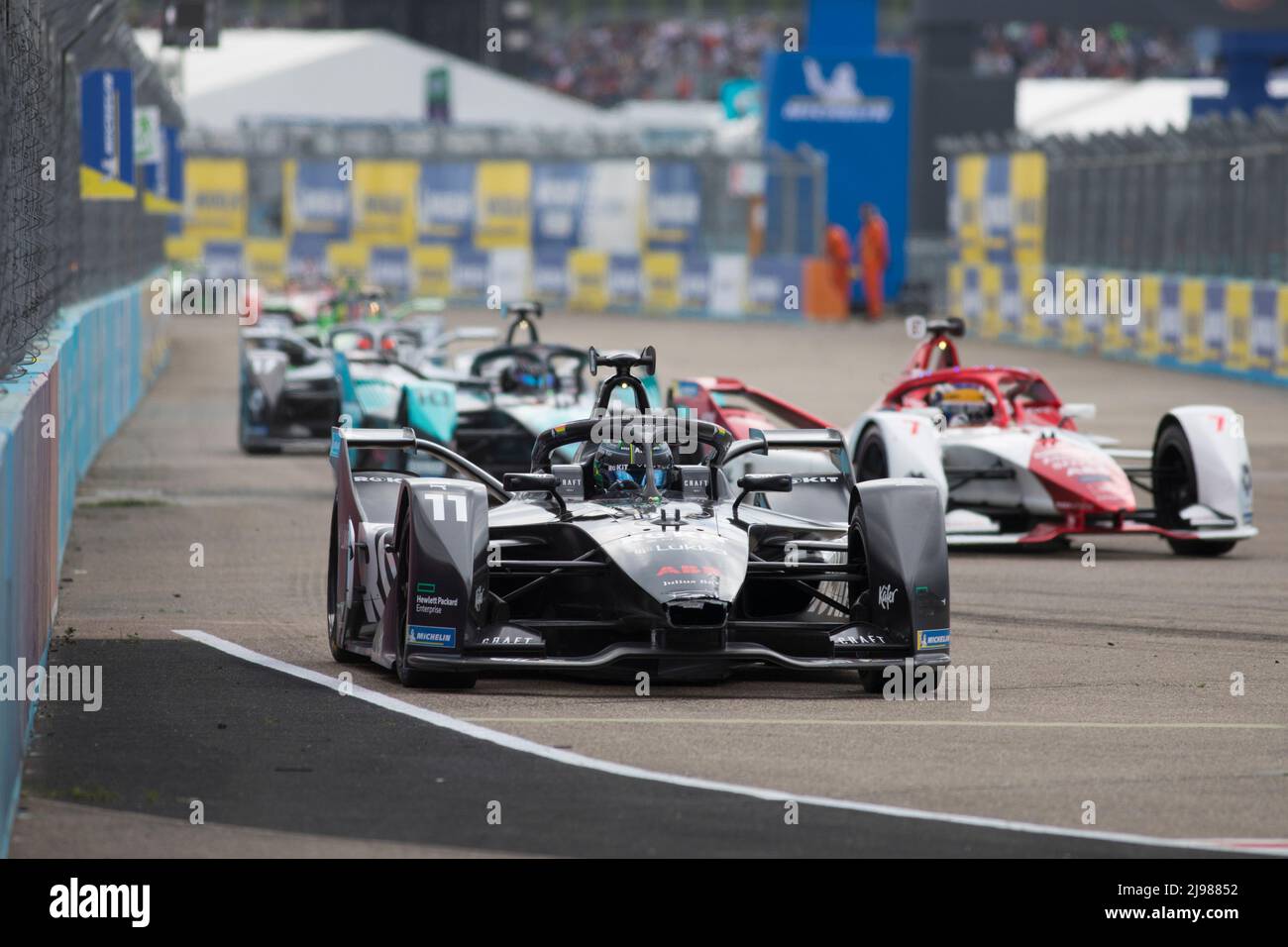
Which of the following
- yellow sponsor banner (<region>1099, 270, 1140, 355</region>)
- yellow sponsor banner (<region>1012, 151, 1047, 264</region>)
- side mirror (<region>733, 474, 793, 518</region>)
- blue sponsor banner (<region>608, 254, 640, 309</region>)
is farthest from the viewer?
blue sponsor banner (<region>608, 254, 640, 309</region>)

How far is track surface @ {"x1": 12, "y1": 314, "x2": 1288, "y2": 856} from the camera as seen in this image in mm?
6750

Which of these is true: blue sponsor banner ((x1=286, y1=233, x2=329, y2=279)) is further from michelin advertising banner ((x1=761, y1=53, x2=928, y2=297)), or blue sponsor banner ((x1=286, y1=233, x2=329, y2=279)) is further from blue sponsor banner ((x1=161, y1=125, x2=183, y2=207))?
blue sponsor banner ((x1=161, y1=125, x2=183, y2=207))

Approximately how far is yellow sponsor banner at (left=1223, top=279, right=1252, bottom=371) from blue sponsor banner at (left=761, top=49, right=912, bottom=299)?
1814 centimetres

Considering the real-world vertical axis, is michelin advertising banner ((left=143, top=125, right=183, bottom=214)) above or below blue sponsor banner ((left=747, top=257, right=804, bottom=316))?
above

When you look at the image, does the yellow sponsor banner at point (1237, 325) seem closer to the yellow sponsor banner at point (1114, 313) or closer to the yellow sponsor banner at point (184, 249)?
the yellow sponsor banner at point (1114, 313)

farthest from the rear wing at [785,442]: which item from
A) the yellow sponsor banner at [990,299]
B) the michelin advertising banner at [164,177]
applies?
the yellow sponsor banner at [990,299]

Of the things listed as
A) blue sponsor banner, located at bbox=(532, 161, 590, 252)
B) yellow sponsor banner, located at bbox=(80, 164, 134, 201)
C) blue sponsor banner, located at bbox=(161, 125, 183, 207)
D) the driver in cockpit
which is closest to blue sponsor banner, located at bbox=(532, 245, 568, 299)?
blue sponsor banner, located at bbox=(532, 161, 590, 252)

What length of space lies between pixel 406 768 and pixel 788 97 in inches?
1665

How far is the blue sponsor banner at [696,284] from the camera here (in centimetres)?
Result: 4797

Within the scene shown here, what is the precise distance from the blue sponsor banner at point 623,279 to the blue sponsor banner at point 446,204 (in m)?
2.97

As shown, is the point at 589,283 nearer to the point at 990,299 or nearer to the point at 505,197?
the point at 505,197
